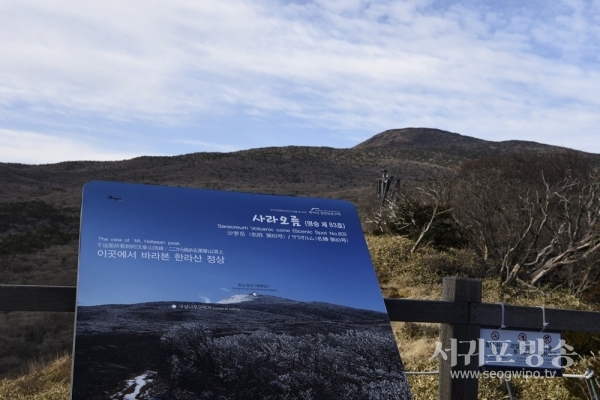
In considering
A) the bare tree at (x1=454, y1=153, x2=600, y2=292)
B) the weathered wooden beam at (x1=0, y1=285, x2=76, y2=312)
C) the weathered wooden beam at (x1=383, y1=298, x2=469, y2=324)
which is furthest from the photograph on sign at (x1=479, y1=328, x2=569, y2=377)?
the bare tree at (x1=454, y1=153, x2=600, y2=292)

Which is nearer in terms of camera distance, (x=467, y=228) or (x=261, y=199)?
(x=261, y=199)

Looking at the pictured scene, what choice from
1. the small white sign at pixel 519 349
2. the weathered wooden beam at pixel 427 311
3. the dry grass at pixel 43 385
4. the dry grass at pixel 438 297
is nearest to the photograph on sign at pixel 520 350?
the small white sign at pixel 519 349

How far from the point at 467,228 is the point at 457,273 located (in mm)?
2476

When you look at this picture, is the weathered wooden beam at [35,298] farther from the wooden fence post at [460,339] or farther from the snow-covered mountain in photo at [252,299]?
the wooden fence post at [460,339]

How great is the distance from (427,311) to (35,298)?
2310 millimetres

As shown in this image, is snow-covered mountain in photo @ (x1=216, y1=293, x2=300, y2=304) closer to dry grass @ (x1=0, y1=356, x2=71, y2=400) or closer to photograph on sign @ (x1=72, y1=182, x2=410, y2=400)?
photograph on sign @ (x1=72, y1=182, x2=410, y2=400)

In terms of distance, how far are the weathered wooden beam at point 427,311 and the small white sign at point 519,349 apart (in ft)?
0.75

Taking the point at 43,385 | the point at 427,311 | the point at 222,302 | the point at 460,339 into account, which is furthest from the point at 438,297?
the point at 222,302

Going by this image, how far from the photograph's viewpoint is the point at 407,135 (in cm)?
13788

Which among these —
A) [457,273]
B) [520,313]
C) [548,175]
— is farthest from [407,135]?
[520,313]

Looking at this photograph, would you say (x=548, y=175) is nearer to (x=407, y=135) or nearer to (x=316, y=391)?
(x=316, y=391)

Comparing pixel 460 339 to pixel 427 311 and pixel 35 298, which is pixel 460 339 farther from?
pixel 35 298

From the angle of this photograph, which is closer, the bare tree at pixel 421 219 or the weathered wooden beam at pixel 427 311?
the weathered wooden beam at pixel 427 311

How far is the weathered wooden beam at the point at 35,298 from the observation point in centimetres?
385
